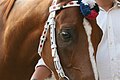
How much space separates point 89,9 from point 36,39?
41cm

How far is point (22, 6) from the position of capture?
2434 millimetres

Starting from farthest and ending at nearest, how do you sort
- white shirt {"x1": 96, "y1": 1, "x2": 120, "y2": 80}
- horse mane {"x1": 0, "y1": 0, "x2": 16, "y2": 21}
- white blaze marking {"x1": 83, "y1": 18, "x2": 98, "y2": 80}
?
horse mane {"x1": 0, "y1": 0, "x2": 16, "y2": 21}
white shirt {"x1": 96, "y1": 1, "x2": 120, "y2": 80}
white blaze marking {"x1": 83, "y1": 18, "x2": 98, "y2": 80}

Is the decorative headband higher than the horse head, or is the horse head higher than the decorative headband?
the decorative headband

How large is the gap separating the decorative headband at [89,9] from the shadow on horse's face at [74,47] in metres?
0.04

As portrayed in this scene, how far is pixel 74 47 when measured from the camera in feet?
6.47

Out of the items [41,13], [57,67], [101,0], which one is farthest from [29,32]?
[101,0]

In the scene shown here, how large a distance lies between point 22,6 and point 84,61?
710 millimetres

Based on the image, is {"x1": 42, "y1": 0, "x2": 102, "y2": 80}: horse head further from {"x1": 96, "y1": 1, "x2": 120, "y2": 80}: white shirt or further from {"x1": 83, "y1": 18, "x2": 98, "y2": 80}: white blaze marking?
{"x1": 96, "y1": 1, "x2": 120, "y2": 80}: white shirt

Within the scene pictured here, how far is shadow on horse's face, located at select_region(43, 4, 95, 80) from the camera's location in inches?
76.9

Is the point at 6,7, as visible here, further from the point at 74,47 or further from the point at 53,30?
the point at 74,47

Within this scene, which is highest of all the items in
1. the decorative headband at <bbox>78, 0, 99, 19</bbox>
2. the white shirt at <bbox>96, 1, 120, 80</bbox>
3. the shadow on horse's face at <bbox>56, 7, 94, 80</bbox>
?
the decorative headband at <bbox>78, 0, 99, 19</bbox>

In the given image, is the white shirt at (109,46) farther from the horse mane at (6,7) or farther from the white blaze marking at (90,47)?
the horse mane at (6,7)

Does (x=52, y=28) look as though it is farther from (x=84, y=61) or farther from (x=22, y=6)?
(x=22, y=6)

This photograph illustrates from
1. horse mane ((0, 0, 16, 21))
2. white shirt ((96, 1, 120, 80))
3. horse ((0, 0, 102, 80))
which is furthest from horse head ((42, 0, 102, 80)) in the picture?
horse mane ((0, 0, 16, 21))
